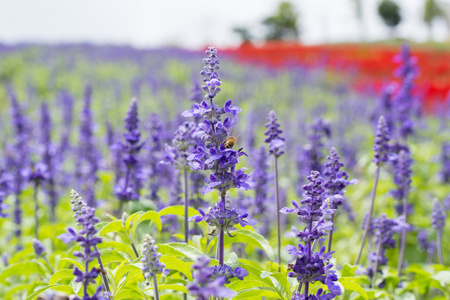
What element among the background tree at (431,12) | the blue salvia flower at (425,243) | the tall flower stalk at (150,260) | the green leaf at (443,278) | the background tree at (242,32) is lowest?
the blue salvia flower at (425,243)

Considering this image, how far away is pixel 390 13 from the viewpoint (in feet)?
206

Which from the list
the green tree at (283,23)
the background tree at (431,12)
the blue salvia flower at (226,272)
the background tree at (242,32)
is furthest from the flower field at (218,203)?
the background tree at (431,12)

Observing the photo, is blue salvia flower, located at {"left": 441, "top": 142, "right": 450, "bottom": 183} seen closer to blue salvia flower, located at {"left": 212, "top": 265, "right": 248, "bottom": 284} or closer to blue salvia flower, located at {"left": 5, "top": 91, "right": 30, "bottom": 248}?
blue salvia flower, located at {"left": 212, "top": 265, "right": 248, "bottom": 284}

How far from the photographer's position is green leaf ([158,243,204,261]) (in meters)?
2.34

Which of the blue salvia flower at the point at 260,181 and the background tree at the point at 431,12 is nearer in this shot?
the blue salvia flower at the point at 260,181

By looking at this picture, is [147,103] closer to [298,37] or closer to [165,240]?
[165,240]

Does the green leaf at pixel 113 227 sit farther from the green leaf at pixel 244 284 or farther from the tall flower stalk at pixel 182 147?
the green leaf at pixel 244 284

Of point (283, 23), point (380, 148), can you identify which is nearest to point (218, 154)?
point (380, 148)

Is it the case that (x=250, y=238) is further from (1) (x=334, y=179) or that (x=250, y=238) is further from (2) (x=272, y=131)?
(2) (x=272, y=131)

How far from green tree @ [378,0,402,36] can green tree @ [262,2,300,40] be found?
1410 centimetres

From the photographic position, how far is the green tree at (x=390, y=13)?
206 feet

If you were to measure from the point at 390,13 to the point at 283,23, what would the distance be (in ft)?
53.4

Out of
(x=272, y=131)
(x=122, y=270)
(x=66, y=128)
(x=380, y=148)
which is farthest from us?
(x=66, y=128)

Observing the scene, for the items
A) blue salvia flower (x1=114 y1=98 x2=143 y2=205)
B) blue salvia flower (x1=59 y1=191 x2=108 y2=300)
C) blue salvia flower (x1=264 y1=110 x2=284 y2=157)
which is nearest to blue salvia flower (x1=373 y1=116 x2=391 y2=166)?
blue salvia flower (x1=264 y1=110 x2=284 y2=157)
